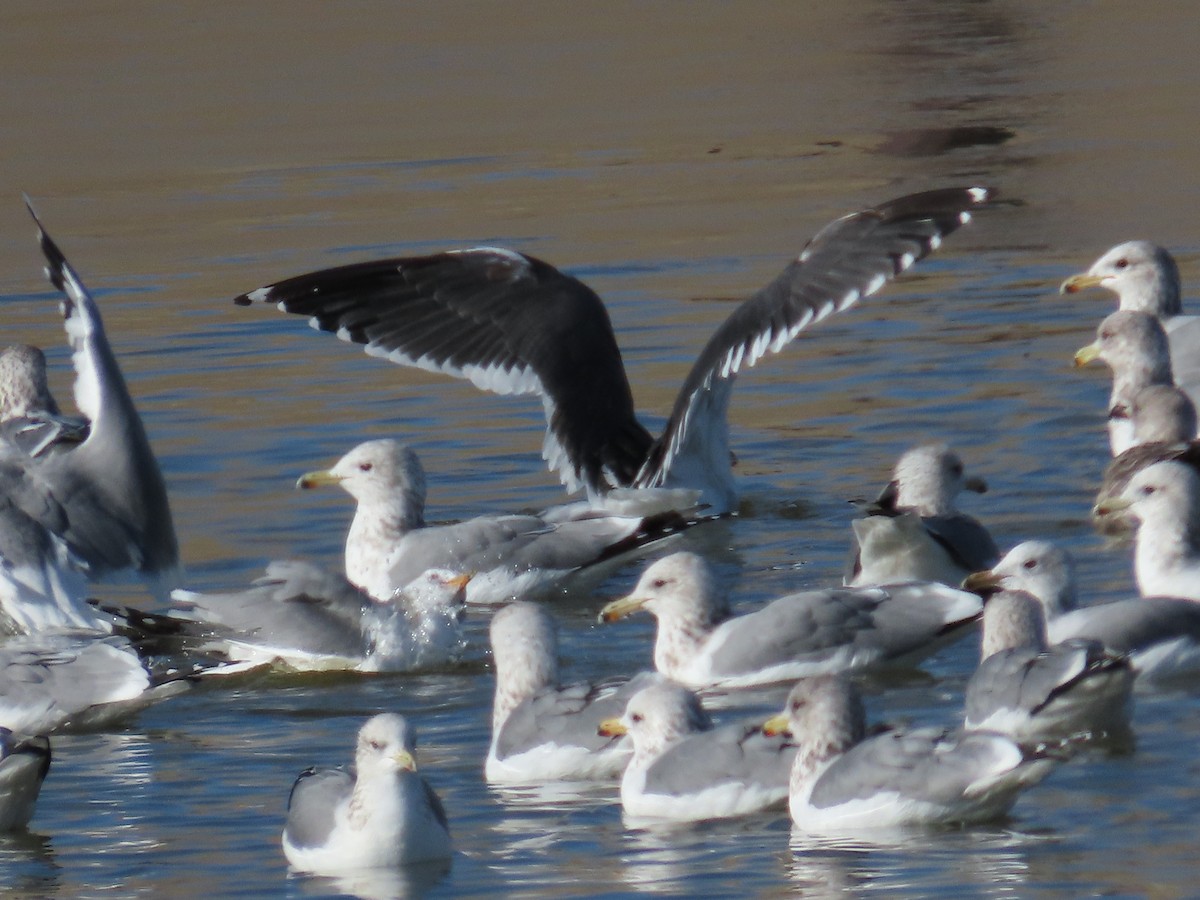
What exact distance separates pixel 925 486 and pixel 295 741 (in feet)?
10.4

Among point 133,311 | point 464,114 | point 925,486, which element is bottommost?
point 925,486

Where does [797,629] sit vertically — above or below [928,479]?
below

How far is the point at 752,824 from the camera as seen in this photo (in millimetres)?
7340

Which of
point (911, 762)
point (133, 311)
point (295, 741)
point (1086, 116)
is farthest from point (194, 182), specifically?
point (911, 762)

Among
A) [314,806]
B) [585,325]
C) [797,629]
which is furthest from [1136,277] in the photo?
[314,806]

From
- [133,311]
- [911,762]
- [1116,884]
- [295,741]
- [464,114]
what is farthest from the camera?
[464,114]

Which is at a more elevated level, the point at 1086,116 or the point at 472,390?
the point at 1086,116

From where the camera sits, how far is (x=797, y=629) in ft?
28.4

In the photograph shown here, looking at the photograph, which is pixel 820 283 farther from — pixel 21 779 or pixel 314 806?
pixel 21 779

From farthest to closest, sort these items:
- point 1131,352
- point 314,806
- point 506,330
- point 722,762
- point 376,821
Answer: point 1131,352 < point 506,330 < point 722,762 < point 314,806 < point 376,821

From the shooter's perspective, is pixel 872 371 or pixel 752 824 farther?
pixel 872 371

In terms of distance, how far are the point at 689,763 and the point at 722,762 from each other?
0.14 meters

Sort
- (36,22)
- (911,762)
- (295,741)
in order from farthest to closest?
1. (36,22)
2. (295,741)
3. (911,762)

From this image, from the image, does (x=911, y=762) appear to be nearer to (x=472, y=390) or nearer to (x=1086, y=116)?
(x=472, y=390)
